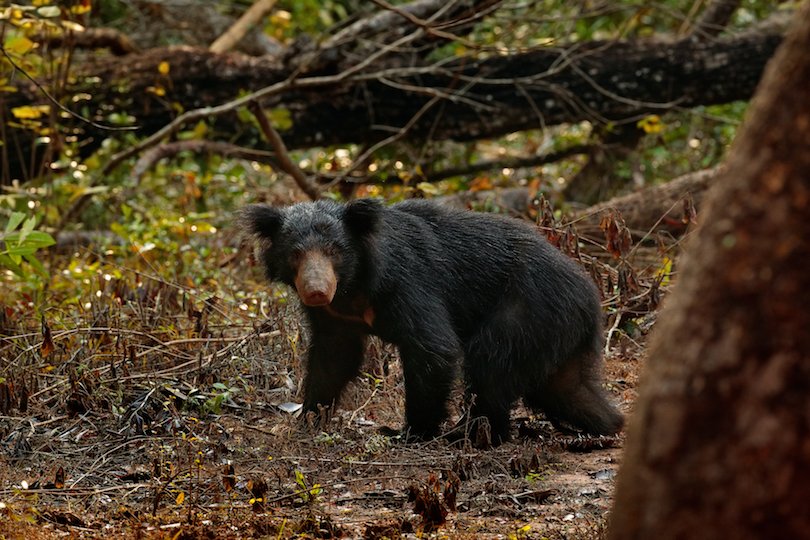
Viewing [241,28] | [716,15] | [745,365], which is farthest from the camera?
Answer: [241,28]

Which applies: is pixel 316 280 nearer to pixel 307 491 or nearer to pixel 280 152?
pixel 307 491

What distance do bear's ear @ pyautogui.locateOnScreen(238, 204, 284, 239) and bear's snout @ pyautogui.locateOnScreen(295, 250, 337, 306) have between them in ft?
1.06

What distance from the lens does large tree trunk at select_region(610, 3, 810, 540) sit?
172cm

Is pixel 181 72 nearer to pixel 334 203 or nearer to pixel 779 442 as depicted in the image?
pixel 334 203

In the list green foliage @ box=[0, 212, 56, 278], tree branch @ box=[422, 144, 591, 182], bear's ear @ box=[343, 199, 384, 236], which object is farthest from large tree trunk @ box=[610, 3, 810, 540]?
tree branch @ box=[422, 144, 591, 182]

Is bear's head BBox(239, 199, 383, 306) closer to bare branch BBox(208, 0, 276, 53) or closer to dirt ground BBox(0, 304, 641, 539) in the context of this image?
dirt ground BBox(0, 304, 641, 539)

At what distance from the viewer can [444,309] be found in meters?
5.38

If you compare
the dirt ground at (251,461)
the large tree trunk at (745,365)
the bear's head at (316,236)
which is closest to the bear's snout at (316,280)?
the bear's head at (316,236)

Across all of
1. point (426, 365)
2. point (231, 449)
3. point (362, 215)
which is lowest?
point (231, 449)

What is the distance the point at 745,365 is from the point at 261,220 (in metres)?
3.82

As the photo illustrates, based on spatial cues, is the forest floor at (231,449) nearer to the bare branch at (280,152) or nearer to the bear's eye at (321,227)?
the bear's eye at (321,227)

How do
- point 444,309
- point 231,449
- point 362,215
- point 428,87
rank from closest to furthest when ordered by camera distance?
point 231,449 < point 362,215 < point 444,309 < point 428,87

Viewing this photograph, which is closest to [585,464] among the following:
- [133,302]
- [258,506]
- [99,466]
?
[258,506]

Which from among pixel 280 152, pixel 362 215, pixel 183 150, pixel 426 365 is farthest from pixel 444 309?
pixel 183 150
